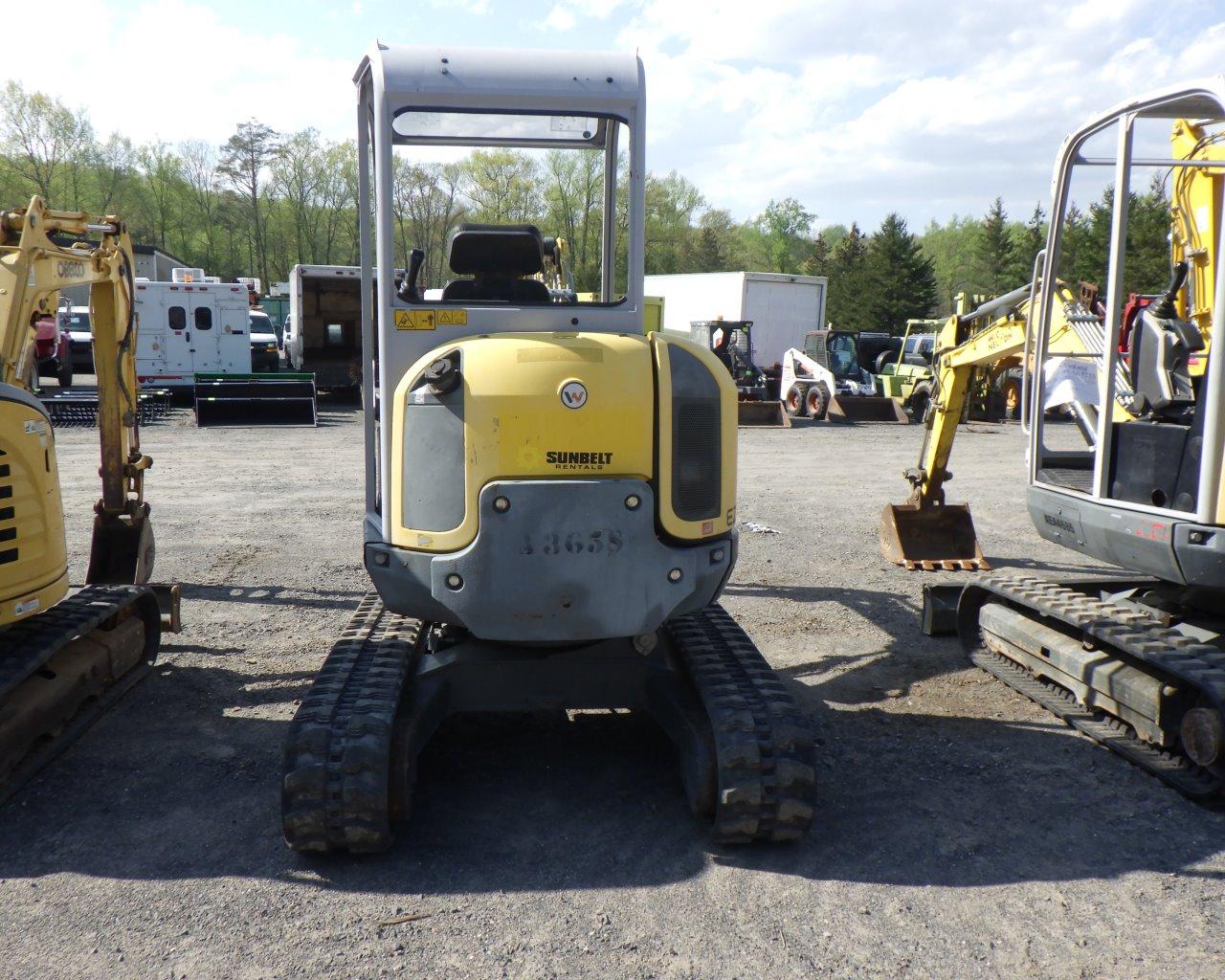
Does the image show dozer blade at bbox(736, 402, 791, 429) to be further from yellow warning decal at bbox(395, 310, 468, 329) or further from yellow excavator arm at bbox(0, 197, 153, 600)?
yellow warning decal at bbox(395, 310, 468, 329)

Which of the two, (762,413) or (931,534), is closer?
(931,534)

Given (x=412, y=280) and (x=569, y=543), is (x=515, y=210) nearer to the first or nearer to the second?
(x=412, y=280)

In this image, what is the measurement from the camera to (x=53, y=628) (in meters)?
5.05

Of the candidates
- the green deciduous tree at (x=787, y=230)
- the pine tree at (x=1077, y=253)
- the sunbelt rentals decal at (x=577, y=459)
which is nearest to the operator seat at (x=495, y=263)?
the sunbelt rentals decal at (x=577, y=459)

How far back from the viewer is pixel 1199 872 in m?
4.01

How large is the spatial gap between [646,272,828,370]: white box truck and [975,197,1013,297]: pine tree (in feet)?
92.5

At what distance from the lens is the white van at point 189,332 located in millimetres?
24172

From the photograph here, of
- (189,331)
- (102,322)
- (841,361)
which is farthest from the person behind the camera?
(841,361)

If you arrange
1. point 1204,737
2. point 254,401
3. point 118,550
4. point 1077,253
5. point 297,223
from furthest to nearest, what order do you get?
point 297,223, point 1077,253, point 254,401, point 118,550, point 1204,737

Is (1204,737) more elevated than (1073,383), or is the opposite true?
(1073,383)

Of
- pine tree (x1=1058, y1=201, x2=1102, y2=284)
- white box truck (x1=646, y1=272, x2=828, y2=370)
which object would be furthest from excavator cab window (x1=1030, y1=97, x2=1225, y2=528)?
pine tree (x1=1058, y1=201, x2=1102, y2=284)

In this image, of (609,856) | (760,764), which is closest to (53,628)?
(609,856)

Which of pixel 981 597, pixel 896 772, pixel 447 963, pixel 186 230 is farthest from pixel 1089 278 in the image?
pixel 186 230

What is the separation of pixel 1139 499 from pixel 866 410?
1901 centimetres
